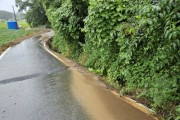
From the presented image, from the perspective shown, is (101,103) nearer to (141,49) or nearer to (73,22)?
(141,49)

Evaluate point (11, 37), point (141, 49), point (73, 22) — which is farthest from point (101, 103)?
point (11, 37)

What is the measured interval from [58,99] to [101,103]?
46.8 inches

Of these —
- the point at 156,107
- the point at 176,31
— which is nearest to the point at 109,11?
the point at 156,107

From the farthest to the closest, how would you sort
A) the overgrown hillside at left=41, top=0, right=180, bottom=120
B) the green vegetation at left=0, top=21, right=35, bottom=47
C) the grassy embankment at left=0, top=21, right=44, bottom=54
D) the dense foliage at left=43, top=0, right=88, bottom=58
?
the green vegetation at left=0, top=21, right=35, bottom=47
the grassy embankment at left=0, top=21, right=44, bottom=54
the dense foliage at left=43, top=0, right=88, bottom=58
the overgrown hillside at left=41, top=0, right=180, bottom=120

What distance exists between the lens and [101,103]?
6336 mm

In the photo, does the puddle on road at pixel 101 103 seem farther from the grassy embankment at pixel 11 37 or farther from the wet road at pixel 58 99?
the grassy embankment at pixel 11 37

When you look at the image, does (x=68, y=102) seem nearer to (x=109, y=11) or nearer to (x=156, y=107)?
(x=156, y=107)

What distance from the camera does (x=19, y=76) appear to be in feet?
33.2

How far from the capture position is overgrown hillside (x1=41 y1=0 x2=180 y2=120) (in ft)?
14.8

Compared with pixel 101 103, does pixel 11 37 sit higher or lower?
lower

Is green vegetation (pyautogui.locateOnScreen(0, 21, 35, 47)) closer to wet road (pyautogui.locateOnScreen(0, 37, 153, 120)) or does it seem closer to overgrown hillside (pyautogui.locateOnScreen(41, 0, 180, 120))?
wet road (pyautogui.locateOnScreen(0, 37, 153, 120))

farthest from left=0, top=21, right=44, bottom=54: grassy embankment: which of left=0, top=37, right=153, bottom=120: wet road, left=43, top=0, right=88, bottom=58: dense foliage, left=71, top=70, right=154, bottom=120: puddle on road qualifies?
left=71, top=70, right=154, bottom=120: puddle on road

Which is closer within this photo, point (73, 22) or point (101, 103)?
point (101, 103)

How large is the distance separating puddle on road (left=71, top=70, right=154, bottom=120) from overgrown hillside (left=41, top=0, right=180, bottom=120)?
42cm
